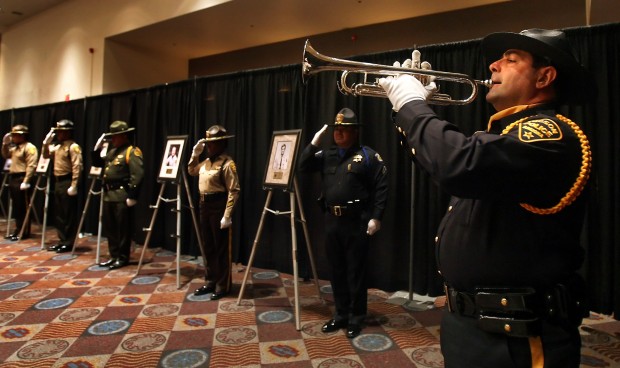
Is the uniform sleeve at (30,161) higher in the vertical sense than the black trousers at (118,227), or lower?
higher

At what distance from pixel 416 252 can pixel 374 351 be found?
1299mm

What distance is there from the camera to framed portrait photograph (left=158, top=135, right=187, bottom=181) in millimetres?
3924

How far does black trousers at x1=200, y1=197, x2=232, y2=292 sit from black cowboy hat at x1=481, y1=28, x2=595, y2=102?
2.89 meters

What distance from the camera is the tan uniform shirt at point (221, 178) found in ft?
11.4

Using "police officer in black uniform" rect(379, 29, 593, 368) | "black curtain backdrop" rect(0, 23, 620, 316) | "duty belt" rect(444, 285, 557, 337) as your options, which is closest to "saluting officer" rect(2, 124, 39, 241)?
"black curtain backdrop" rect(0, 23, 620, 316)

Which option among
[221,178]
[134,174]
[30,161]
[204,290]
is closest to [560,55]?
[221,178]

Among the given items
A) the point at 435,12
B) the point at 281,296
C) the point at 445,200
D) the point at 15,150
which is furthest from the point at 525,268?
the point at 15,150

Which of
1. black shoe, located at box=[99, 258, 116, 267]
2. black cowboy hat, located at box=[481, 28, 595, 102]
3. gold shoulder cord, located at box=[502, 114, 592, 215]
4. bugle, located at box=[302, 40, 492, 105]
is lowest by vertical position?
black shoe, located at box=[99, 258, 116, 267]

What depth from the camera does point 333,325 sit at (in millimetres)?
2773

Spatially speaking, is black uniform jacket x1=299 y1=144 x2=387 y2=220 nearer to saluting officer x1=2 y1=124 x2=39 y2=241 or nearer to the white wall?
the white wall

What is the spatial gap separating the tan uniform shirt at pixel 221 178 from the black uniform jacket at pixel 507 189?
256cm

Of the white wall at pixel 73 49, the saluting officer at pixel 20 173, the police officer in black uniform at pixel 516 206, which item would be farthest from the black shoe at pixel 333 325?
the saluting officer at pixel 20 173

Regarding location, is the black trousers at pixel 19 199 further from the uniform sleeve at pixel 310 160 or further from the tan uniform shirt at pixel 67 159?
the uniform sleeve at pixel 310 160

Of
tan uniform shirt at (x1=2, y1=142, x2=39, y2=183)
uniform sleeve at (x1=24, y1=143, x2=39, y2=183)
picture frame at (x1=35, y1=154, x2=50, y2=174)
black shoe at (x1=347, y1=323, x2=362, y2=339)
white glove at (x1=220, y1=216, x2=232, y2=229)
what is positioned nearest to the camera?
black shoe at (x1=347, y1=323, x2=362, y2=339)
